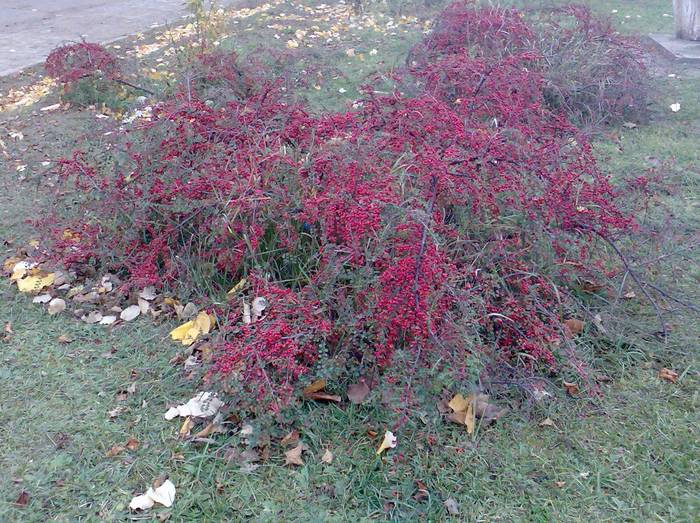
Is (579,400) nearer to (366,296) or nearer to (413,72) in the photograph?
(366,296)

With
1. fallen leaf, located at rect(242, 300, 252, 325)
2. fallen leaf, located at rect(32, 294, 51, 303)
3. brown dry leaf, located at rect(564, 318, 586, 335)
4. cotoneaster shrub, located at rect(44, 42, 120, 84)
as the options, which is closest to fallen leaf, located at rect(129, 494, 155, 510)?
fallen leaf, located at rect(242, 300, 252, 325)

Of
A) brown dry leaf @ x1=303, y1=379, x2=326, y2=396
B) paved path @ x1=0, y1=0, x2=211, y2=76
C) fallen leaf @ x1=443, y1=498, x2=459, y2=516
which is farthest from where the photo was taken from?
paved path @ x1=0, y1=0, x2=211, y2=76

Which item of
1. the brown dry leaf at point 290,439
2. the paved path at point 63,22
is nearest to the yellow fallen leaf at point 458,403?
the brown dry leaf at point 290,439

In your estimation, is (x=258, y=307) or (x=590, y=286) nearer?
(x=258, y=307)

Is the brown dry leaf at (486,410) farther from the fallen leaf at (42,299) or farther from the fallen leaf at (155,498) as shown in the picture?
the fallen leaf at (42,299)

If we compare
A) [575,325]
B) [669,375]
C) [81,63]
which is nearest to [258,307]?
[575,325]

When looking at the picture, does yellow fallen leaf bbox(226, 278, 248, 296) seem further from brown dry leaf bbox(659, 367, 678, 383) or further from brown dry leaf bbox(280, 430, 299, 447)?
brown dry leaf bbox(659, 367, 678, 383)

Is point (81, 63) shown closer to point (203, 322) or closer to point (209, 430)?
point (203, 322)

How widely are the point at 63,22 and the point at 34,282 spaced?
7825 millimetres

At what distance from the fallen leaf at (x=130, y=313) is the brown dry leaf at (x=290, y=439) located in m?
1.19

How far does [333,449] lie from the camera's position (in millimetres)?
2711

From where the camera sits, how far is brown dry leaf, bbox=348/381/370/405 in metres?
2.87

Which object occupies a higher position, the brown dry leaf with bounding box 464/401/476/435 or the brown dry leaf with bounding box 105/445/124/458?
the brown dry leaf with bounding box 105/445/124/458

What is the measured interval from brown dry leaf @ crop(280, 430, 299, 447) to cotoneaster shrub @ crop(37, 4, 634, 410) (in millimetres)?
166
